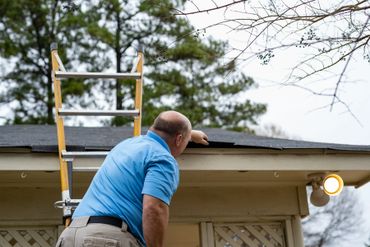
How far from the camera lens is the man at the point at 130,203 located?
2.72 m

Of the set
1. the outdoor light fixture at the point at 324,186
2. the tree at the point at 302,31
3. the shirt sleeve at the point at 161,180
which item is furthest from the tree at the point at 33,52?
Result: the shirt sleeve at the point at 161,180

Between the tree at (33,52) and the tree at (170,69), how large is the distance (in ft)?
2.14

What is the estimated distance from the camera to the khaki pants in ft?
9.14

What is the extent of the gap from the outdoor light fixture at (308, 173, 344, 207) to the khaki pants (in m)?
2.59

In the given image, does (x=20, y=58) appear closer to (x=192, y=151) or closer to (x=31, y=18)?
(x=31, y=18)

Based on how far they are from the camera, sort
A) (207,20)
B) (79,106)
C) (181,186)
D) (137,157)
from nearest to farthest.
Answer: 1. (137,157)
2. (207,20)
3. (181,186)
4. (79,106)

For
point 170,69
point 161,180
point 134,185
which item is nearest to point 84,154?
point 134,185

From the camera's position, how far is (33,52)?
1638 cm

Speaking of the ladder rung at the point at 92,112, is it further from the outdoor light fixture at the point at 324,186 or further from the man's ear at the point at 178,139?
the outdoor light fixture at the point at 324,186

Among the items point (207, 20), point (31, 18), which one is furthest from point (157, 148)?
point (31, 18)

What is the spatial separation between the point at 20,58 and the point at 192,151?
Result: 12.5 metres

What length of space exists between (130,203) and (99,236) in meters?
0.19

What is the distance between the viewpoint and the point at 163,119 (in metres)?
3.07

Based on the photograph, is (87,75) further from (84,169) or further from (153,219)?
(153,219)
